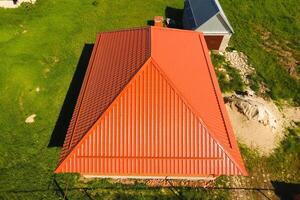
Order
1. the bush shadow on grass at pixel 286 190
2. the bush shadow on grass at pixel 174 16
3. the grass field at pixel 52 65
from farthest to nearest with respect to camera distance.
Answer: the bush shadow on grass at pixel 174 16 < the bush shadow on grass at pixel 286 190 < the grass field at pixel 52 65

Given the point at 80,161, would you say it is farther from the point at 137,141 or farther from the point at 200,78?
the point at 200,78

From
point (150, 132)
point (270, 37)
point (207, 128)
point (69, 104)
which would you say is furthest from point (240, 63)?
point (69, 104)

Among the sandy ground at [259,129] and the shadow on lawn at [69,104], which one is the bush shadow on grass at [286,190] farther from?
the shadow on lawn at [69,104]

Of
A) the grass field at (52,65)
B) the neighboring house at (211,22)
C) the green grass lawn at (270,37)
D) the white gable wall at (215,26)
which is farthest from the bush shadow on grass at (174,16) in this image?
the green grass lawn at (270,37)

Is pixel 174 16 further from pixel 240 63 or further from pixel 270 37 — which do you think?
pixel 270 37

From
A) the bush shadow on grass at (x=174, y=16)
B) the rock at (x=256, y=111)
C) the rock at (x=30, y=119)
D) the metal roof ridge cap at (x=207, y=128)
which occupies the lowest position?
the rock at (x=30, y=119)

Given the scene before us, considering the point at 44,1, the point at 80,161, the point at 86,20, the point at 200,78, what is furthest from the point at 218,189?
the point at 44,1

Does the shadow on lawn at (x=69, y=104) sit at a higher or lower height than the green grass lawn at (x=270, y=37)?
lower

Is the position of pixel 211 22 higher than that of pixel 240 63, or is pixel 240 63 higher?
pixel 211 22

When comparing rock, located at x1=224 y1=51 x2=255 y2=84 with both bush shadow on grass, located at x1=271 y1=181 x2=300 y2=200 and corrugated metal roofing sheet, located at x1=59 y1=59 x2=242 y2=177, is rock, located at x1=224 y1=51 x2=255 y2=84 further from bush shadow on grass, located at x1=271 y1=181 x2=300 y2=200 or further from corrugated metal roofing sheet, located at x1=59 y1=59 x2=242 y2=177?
corrugated metal roofing sheet, located at x1=59 y1=59 x2=242 y2=177
